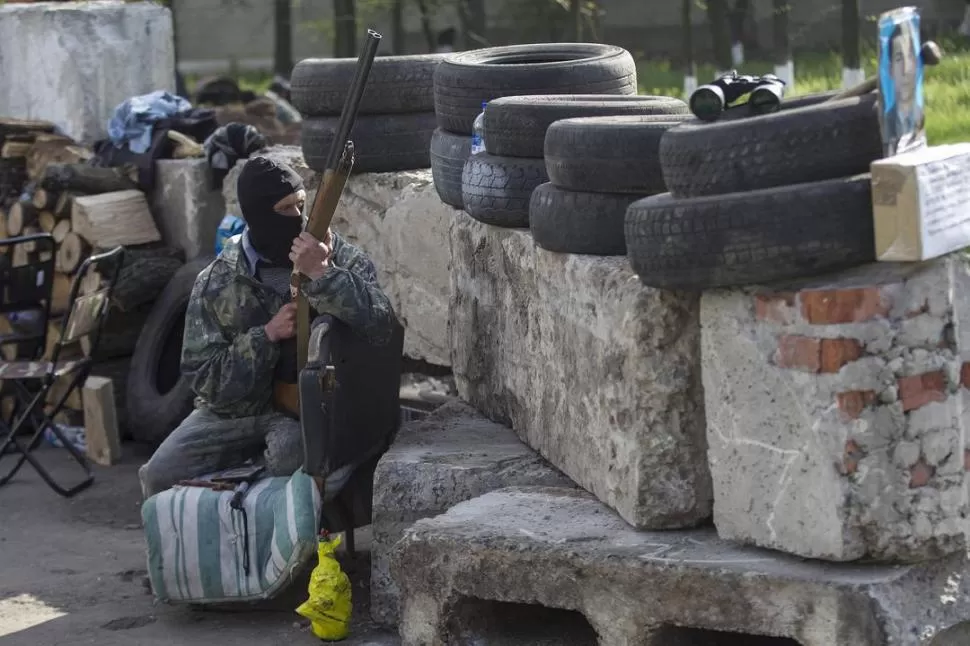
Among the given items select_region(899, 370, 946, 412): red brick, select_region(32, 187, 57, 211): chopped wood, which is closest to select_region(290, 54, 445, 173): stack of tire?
select_region(32, 187, 57, 211): chopped wood

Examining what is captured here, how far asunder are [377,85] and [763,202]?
11.4ft

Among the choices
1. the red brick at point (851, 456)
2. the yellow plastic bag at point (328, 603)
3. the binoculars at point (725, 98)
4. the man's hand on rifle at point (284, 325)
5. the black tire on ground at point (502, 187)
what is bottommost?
the yellow plastic bag at point (328, 603)

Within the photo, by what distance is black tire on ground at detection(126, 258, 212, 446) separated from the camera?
311 inches

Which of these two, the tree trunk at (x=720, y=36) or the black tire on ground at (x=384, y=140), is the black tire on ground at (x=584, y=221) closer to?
the black tire on ground at (x=384, y=140)

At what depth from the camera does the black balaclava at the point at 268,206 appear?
5.58 meters

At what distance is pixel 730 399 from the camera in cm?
414

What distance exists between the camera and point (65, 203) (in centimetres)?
859

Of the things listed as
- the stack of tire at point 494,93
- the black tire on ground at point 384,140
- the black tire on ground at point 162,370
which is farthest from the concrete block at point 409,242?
the black tire on ground at point 162,370

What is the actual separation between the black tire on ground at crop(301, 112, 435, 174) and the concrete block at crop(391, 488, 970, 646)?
2697 millimetres

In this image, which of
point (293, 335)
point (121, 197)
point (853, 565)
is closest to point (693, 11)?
point (121, 197)

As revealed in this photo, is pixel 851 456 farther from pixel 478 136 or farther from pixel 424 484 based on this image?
pixel 478 136

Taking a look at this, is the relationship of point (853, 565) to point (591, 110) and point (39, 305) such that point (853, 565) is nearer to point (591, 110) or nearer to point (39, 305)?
point (591, 110)

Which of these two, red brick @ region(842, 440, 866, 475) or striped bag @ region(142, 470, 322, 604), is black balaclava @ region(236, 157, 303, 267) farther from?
red brick @ region(842, 440, 866, 475)

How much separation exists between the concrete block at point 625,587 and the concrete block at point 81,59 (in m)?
5.63
